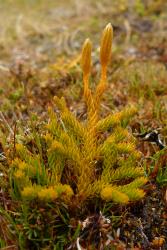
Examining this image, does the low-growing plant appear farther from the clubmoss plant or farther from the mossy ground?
the mossy ground

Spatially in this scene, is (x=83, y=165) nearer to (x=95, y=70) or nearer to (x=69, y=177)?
(x=69, y=177)

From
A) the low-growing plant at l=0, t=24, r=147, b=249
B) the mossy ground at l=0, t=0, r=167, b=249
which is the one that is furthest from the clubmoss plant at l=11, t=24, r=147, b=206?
the mossy ground at l=0, t=0, r=167, b=249

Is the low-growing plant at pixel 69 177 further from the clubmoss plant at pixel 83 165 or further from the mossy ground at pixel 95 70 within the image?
the mossy ground at pixel 95 70

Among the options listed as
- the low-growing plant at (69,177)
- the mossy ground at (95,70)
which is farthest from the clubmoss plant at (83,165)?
the mossy ground at (95,70)

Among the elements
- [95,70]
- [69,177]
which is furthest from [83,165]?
[95,70]

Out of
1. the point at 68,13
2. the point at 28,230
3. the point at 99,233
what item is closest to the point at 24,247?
the point at 28,230
